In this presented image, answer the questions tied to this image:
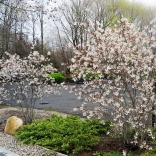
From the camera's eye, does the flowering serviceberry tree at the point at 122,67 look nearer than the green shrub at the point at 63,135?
Yes

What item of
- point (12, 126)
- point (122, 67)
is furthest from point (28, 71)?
point (122, 67)

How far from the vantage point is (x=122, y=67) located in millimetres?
4090

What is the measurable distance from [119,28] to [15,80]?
3943 mm

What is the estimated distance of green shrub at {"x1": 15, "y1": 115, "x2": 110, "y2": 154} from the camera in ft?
15.6

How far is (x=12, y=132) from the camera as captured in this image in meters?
6.09

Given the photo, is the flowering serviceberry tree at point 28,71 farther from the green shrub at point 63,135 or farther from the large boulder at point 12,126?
the green shrub at point 63,135

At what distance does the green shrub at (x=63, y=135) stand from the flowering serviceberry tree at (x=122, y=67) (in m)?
0.81

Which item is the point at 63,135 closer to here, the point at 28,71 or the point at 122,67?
the point at 122,67

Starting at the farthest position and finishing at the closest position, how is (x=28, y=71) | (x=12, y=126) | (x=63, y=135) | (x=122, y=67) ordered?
(x=28, y=71) < (x=12, y=126) < (x=63, y=135) < (x=122, y=67)

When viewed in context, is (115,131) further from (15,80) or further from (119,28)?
(15,80)

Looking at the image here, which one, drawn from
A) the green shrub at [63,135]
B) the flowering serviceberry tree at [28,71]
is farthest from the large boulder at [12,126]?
the flowering serviceberry tree at [28,71]

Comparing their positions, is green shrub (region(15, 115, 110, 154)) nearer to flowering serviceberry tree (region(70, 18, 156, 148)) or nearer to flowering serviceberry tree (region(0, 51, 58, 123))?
flowering serviceberry tree (region(70, 18, 156, 148))

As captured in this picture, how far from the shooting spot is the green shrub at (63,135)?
474cm

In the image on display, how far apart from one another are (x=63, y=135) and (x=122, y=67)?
199cm
